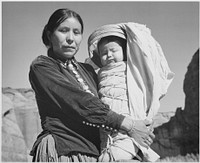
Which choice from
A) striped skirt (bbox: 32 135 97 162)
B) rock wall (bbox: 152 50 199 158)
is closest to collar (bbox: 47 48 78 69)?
striped skirt (bbox: 32 135 97 162)

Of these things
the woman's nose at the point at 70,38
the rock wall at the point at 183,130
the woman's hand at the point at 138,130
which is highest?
the woman's nose at the point at 70,38

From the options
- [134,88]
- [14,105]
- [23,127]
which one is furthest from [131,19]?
[14,105]

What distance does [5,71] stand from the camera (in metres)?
3.54

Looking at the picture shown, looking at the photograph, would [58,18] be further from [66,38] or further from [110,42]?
[110,42]

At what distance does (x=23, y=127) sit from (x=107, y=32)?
10.6 feet

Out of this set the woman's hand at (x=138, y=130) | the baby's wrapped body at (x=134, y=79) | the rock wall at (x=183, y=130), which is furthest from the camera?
the rock wall at (x=183, y=130)

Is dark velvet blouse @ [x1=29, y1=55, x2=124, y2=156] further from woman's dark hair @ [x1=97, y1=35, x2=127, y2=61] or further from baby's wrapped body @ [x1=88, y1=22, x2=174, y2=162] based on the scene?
woman's dark hair @ [x1=97, y1=35, x2=127, y2=61]

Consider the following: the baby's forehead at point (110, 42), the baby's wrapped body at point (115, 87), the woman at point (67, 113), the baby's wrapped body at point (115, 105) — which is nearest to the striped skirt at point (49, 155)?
the woman at point (67, 113)

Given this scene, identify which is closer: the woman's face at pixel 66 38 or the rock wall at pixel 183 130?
the woman's face at pixel 66 38

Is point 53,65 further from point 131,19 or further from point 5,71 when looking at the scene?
point 131,19

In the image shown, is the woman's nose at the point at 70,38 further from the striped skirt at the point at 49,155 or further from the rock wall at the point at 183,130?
the rock wall at the point at 183,130

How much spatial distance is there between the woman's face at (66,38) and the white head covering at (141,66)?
17cm

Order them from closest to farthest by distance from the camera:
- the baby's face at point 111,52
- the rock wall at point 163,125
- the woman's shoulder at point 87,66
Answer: the baby's face at point 111,52
the woman's shoulder at point 87,66
the rock wall at point 163,125

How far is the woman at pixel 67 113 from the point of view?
288 centimetres
